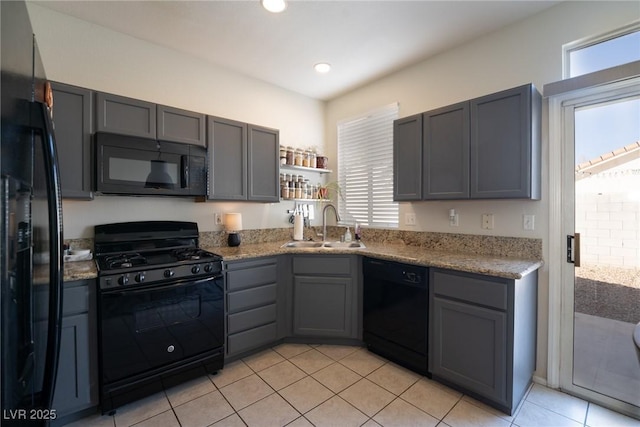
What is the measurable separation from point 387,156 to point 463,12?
1.40 m

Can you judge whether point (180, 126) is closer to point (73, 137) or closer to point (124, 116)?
point (124, 116)

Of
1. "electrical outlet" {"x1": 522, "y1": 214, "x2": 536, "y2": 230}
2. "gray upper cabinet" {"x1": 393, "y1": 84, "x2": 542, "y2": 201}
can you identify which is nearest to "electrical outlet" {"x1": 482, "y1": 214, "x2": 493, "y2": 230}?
"electrical outlet" {"x1": 522, "y1": 214, "x2": 536, "y2": 230}

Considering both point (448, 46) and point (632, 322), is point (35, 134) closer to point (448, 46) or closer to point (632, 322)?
point (448, 46)

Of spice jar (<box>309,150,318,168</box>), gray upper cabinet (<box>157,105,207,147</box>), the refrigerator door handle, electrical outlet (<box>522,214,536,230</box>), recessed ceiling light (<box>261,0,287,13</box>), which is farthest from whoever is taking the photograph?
spice jar (<box>309,150,318,168</box>)

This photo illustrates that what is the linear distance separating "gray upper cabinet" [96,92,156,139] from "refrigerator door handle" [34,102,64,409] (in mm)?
1283

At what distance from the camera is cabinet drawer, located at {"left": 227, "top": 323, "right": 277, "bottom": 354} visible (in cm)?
234

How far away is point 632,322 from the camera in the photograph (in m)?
1.82

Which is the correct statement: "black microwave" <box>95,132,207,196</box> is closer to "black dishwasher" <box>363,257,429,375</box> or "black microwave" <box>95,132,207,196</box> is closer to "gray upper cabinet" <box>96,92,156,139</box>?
"gray upper cabinet" <box>96,92,156,139</box>

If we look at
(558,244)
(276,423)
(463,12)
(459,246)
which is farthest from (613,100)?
(276,423)

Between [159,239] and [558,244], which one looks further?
[159,239]

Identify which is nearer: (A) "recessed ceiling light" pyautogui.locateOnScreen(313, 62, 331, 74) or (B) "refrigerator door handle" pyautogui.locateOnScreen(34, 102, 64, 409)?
(B) "refrigerator door handle" pyautogui.locateOnScreen(34, 102, 64, 409)

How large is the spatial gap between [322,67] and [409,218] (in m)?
1.76

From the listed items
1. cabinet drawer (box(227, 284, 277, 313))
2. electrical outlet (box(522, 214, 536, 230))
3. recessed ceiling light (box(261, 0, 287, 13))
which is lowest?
cabinet drawer (box(227, 284, 277, 313))

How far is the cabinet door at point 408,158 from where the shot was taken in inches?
98.5
